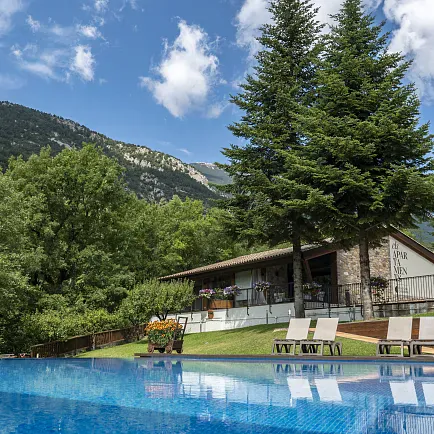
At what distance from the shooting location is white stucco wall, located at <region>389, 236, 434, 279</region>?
92.8ft

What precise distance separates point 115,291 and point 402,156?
19963 mm

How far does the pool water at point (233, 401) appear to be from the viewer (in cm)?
560

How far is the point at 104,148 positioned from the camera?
140125 millimetres

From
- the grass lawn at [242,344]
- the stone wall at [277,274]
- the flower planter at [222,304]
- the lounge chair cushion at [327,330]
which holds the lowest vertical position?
the grass lawn at [242,344]

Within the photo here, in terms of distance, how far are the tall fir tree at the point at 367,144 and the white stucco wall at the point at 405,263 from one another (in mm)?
8328

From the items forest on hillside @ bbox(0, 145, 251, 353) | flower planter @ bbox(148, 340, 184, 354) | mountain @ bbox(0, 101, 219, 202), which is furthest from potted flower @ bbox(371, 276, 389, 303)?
mountain @ bbox(0, 101, 219, 202)

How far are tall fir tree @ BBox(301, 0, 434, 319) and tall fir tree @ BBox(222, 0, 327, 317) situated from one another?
1227mm

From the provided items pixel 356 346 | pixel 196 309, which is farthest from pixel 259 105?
pixel 196 309

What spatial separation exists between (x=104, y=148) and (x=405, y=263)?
121 meters

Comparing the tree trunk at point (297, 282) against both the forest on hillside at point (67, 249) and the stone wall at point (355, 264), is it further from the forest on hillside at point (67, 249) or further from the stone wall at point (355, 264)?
the stone wall at point (355, 264)

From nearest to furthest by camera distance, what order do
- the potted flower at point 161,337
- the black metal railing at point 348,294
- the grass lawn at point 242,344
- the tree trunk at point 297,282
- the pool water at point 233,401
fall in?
the pool water at point 233,401 < the grass lawn at point 242,344 < the potted flower at point 161,337 < the tree trunk at point 297,282 < the black metal railing at point 348,294

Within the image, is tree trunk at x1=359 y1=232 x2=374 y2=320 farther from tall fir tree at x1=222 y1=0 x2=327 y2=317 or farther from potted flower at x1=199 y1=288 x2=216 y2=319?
potted flower at x1=199 y1=288 x2=216 y2=319

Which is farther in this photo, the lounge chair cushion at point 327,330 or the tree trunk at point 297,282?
the tree trunk at point 297,282

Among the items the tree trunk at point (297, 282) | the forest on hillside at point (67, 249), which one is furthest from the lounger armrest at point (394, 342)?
the forest on hillside at point (67, 249)
